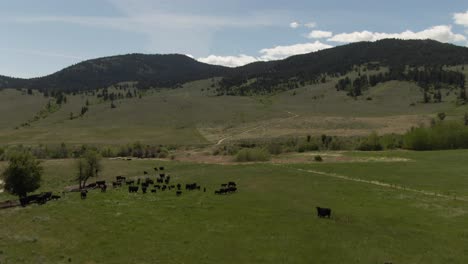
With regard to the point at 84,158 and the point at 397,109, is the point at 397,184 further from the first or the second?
the point at 397,109

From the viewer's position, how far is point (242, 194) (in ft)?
142

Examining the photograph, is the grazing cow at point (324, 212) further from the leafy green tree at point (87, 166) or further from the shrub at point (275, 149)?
the shrub at point (275, 149)

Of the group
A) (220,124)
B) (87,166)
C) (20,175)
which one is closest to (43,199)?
(20,175)

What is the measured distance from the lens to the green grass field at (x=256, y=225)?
79.7ft

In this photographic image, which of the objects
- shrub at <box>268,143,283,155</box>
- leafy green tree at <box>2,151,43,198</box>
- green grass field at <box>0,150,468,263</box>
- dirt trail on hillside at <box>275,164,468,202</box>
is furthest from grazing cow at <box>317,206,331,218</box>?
shrub at <box>268,143,283,155</box>

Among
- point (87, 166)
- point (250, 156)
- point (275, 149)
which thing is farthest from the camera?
point (275, 149)

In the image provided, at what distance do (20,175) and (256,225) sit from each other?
104ft

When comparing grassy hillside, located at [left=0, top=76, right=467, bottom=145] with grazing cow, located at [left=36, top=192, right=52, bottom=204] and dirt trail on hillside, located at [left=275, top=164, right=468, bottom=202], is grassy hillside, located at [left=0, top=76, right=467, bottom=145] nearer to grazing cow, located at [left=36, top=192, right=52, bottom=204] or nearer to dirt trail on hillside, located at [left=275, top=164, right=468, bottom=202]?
dirt trail on hillside, located at [left=275, top=164, right=468, bottom=202]

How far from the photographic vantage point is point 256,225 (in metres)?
30.4

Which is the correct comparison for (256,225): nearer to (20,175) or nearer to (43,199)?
(43,199)

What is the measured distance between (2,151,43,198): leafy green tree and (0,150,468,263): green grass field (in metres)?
7.69

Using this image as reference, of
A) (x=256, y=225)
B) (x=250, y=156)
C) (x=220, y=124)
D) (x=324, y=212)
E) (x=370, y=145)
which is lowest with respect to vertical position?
(x=250, y=156)

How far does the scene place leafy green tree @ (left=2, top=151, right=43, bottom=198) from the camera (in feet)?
156

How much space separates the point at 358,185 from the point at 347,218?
15.0 metres
